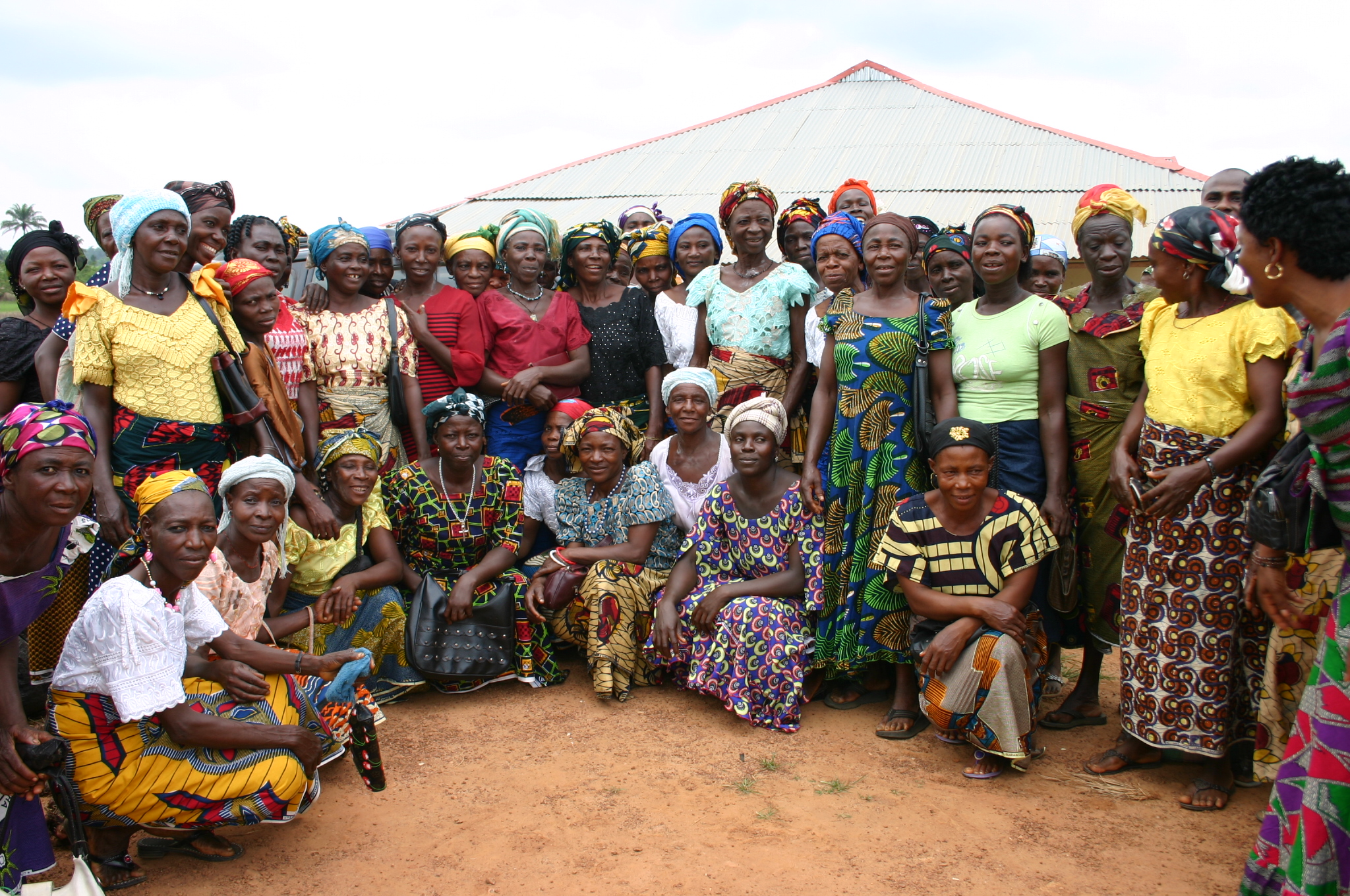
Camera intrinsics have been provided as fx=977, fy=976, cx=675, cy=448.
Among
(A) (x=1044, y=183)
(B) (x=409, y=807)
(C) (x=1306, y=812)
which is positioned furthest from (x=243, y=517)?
(A) (x=1044, y=183)

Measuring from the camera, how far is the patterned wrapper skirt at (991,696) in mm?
3920

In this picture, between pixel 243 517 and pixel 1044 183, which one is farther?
pixel 1044 183

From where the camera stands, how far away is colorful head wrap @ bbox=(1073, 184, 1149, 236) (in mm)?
4281

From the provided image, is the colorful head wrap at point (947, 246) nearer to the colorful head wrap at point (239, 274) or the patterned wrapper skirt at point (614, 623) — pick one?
the patterned wrapper skirt at point (614, 623)

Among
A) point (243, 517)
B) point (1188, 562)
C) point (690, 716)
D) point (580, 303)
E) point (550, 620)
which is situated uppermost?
point (580, 303)

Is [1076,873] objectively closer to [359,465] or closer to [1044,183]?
[359,465]

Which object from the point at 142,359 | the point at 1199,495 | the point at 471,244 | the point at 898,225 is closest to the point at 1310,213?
the point at 1199,495

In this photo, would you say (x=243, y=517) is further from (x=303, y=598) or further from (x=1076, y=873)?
(x=1076, y=873)

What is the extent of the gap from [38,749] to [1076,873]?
128 inches

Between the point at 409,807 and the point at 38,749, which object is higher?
the point at 38,749

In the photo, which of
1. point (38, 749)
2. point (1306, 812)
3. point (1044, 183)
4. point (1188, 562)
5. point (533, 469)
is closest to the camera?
point (1306, 812)

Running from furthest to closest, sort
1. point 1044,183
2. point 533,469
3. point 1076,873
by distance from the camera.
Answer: point 1044,183 < point 533,469 < point 1076,873

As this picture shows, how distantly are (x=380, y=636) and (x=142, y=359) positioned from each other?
167 centimetres

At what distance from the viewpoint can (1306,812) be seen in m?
2.31
